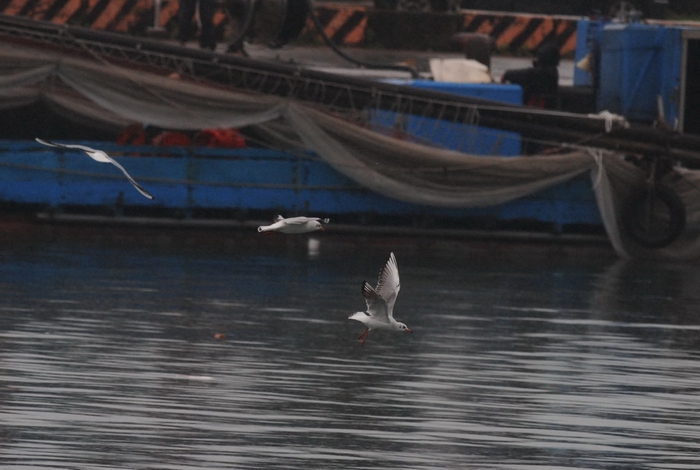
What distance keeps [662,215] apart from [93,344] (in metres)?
11.0

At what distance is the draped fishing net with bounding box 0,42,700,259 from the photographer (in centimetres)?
2373

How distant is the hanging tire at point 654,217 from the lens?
23750 millimetres

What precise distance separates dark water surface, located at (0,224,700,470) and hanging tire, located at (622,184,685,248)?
0.54 meters

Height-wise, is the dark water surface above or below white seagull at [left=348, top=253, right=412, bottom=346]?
below

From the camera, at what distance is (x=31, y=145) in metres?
24.0

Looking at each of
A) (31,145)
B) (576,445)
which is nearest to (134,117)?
(31,145)

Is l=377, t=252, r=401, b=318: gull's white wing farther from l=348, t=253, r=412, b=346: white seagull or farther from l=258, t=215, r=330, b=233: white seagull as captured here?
l=258, t=215, r=330, b=233: white seagull

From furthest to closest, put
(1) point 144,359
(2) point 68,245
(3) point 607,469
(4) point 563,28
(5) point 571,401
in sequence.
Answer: (4) point 563,28 < (2) point 68,245 < (1) point 144,359 < (5) point 571,401 < (3) point 607,469

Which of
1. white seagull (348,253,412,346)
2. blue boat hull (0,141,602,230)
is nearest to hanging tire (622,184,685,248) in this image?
blue boat hull (0,141,602,230)

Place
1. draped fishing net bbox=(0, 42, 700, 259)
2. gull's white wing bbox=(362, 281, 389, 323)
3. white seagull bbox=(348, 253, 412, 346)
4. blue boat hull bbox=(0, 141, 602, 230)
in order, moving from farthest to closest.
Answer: blue boat hull bbox=(0, 141, 602, 230)
draped fishing net bbox=(0, 42, 700, 259)
white seagull bbox=(348, 253, 412, 346)
gull's white wing bbox=(362, 281, 389, 323)

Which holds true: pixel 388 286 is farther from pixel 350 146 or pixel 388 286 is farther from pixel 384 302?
pixel 350 146

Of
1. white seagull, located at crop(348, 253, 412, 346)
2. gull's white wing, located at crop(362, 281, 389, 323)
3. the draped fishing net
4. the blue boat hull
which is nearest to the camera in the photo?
gull's white wing, located at crop(362, 281, 389, 323)

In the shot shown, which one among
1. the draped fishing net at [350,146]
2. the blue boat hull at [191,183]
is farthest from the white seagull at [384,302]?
the blue boat hull at [191,183]

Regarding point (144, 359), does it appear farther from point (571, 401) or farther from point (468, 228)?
point (468, 228)
